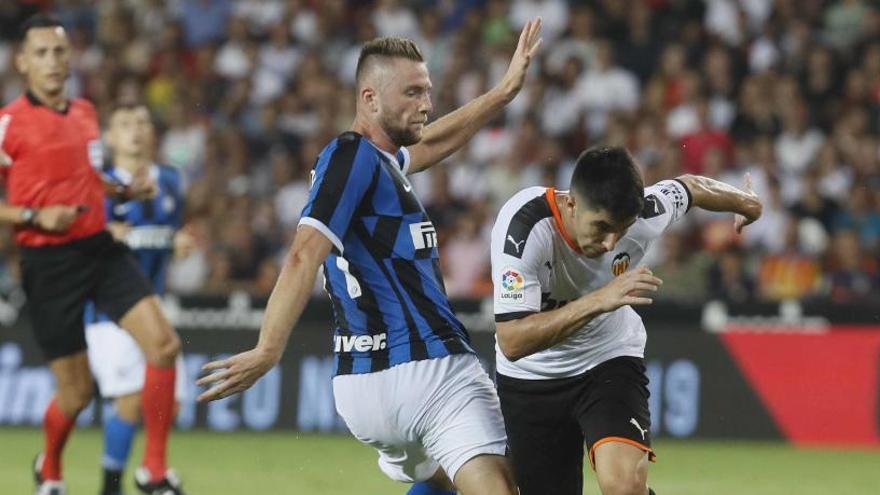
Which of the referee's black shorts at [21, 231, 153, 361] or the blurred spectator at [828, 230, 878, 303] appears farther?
the blurred spectator at [828, 230, 878, 303]

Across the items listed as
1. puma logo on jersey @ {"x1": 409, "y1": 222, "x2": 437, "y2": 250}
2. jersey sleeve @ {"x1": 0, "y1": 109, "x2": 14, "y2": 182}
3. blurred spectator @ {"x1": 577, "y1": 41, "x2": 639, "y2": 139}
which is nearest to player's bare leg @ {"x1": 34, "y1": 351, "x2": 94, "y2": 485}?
jersey sleeve @ {"x1": 0, "y1": 109, "x2": 14, "y2": 182}

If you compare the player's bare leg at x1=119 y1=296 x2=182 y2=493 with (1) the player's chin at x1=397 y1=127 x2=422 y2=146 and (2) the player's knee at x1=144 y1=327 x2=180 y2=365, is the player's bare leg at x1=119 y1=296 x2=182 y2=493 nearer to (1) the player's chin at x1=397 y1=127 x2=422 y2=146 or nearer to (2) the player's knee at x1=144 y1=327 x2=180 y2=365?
(2) the player's knee at x1=144 y1=327 x2=180 y2=365

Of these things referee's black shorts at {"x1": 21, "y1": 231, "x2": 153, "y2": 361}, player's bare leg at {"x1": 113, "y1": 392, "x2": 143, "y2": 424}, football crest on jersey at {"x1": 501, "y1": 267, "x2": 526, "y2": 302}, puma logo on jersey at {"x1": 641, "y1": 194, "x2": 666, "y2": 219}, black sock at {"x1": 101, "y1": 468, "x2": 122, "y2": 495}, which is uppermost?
puma logo on jersey at {"x1": 641, "y1": 194, "x2": 666, "y2": 219}

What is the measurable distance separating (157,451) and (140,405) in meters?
0.59

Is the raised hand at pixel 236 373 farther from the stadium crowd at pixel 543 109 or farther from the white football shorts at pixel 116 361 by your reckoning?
the stadium crowd at pixel 543 109

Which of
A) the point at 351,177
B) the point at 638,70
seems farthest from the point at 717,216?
the point at 351,177

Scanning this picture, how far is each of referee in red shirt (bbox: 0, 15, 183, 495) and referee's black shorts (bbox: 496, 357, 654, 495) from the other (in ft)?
7.89

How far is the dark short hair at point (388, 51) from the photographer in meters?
6.25

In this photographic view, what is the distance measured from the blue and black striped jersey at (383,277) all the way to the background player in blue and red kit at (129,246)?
10.8ft

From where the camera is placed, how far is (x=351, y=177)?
597cm

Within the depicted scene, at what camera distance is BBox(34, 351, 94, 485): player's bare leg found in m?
8.86

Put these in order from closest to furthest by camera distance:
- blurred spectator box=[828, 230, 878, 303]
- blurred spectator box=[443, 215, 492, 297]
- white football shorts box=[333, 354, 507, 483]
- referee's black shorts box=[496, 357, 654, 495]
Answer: white football shorts box=[333, 354, 507, 483], referee's black shorts box=[496, 357, 654, 495], blurred spectator box=[828, 230, 878, 303], blurred spectator box=[443, 215, 492, 297]

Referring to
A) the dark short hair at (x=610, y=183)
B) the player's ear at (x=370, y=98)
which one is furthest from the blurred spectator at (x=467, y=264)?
the player's ear at (x=370, y=98)

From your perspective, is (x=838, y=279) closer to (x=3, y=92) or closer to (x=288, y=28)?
(x=288, y=28)
